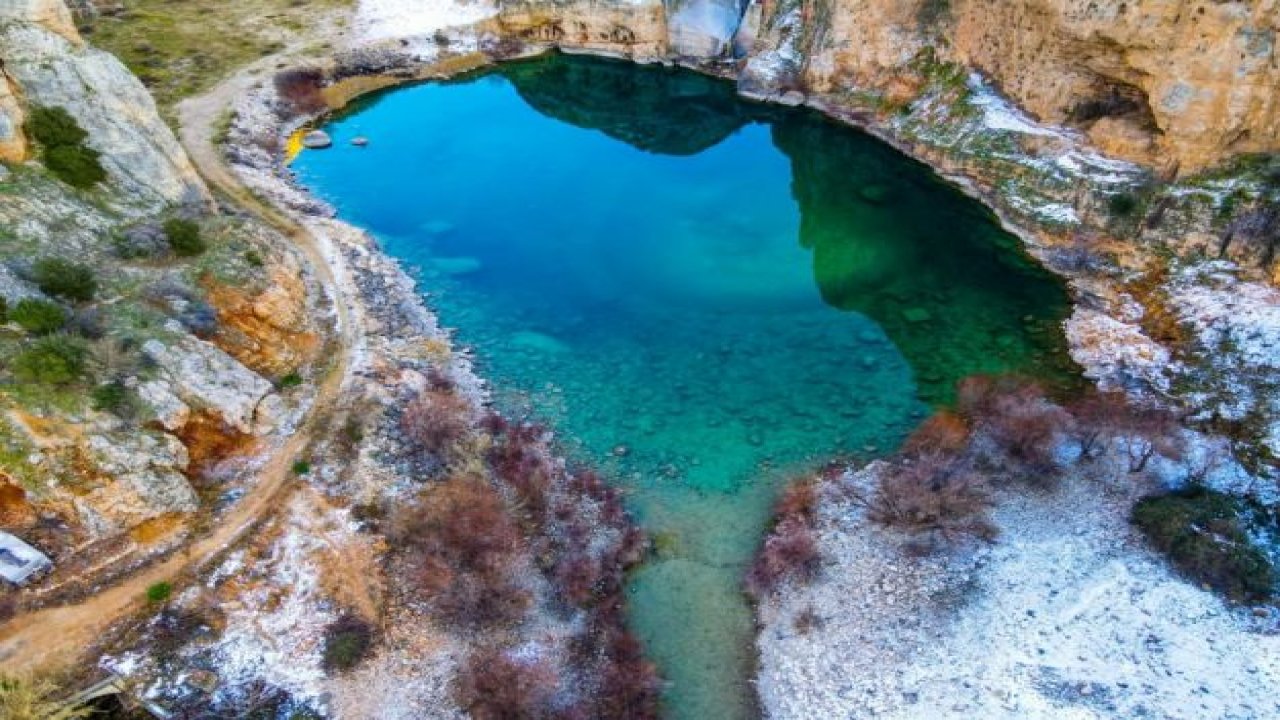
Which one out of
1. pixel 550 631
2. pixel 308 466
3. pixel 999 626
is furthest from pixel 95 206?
pixel 999 626

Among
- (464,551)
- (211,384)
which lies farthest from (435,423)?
(211,384)

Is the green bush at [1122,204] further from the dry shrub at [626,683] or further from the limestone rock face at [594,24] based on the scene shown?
the limestone rock face at [594,24]

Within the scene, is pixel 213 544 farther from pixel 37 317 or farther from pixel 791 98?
pixel 791 98

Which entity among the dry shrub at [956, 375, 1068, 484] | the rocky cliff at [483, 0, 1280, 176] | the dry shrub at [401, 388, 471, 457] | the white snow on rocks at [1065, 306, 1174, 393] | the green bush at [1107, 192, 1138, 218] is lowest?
the dry shrub at [401, 388, 471, 457]

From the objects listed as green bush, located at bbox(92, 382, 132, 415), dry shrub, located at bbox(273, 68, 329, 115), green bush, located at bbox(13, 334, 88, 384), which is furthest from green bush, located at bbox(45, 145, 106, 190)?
dry shrub, located at bbox(273, 68, 329, 115)

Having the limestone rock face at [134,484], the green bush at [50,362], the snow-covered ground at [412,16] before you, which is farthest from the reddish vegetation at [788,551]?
the snow-covered ground at [412,16]

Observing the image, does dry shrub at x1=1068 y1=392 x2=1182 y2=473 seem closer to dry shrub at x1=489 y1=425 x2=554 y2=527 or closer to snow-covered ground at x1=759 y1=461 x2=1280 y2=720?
snow-covered ground at x1=759 y1=461 x2=1280 y2=720
